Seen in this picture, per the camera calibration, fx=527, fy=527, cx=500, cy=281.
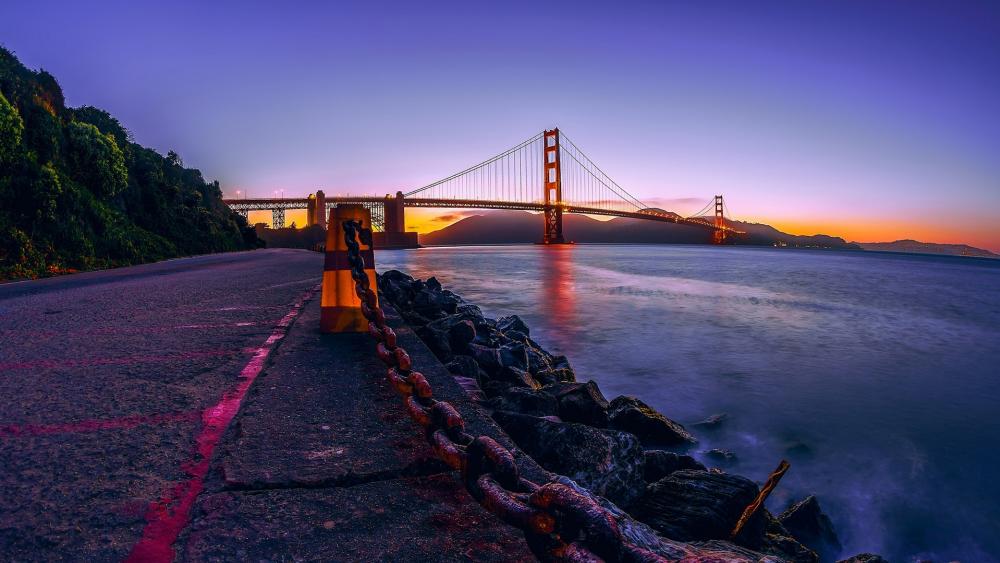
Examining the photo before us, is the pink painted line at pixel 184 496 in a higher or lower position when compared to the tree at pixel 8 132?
lower

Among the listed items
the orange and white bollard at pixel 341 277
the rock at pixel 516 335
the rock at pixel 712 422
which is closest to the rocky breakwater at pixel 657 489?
the orange and white bollard at pixel 341 277

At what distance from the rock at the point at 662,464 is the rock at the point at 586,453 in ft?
1.38

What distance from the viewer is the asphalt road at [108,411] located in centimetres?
126

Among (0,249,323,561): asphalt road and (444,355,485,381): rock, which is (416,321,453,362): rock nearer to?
(444,355,485,381): rock

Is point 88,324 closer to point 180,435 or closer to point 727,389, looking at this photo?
point 180,435

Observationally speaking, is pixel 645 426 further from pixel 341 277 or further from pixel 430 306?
pixel 430 306

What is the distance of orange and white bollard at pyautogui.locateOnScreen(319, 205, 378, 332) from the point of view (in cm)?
336

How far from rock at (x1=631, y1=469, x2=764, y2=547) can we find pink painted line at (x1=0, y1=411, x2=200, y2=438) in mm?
1824

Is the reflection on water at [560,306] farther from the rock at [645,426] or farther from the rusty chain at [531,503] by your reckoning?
the rusty chain at [531,503]

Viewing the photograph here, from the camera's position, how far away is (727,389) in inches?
223

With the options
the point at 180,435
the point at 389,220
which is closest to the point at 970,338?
the point at 180,435

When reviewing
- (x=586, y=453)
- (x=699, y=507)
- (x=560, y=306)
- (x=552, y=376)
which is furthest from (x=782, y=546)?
(x=560, y=306)

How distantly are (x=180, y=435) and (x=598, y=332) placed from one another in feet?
26.2

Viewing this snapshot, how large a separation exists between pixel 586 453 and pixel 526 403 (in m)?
0.96
